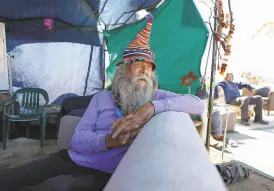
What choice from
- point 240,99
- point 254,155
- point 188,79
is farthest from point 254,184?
point 240,99

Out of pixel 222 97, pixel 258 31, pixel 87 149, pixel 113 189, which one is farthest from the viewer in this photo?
pixel 258 31

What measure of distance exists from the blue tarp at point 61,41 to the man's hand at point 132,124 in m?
4.03

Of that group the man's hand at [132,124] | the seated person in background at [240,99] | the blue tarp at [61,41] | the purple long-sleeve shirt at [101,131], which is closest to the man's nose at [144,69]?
the purple long-sleeve shirt at [101,131]

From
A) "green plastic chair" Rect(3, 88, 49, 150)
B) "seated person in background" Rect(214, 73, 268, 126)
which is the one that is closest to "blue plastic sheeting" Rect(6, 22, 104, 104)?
"green plastic chair" Rect(3, 88, 49, 150)

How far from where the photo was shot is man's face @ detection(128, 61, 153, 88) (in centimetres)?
176

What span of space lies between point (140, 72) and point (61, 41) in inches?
145

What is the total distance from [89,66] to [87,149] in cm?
419

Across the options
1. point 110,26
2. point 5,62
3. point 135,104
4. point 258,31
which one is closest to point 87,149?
point 135,104

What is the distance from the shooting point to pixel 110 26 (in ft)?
18.0

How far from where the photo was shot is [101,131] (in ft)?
5.19

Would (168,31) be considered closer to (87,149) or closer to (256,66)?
(87,149)

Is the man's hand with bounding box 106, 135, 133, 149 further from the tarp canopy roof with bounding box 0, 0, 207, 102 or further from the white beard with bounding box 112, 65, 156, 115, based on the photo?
the tarp canopy roof with bounding box 0, 0, 207, 102

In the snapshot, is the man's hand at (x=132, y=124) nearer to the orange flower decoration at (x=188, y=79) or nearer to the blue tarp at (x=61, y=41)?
the orange flower decoration at (x=188, y=79)

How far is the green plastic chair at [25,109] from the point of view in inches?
141
